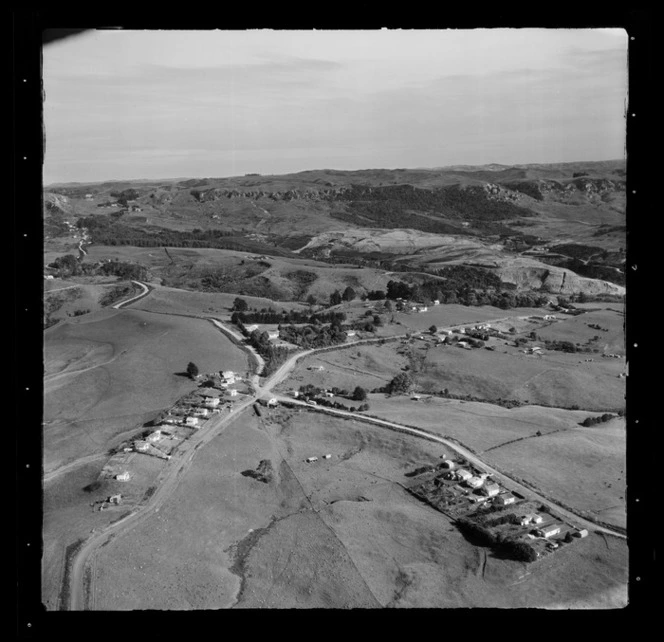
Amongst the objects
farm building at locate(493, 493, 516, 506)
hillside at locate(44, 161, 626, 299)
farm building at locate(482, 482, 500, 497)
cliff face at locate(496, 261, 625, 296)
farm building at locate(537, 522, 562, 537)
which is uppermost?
hillside at locate(44, 161, 626, 299)

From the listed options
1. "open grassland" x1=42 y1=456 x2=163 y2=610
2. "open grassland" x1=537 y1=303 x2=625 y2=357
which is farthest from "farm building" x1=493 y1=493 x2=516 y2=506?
"open grassland" x1=42 y1=456 x2=163 y2=610

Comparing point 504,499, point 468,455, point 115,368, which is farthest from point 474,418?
point 115,368

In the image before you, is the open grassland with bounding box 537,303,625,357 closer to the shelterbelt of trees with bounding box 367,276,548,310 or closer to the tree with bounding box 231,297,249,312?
the shelterbelt of trees with bounding box 367,276,548,310

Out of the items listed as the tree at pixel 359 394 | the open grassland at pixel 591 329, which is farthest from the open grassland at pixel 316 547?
the open grassland at pixel 591 329

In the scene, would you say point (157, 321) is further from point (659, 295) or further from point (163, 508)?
point (659, 295)

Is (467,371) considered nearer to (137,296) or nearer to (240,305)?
(240,305)

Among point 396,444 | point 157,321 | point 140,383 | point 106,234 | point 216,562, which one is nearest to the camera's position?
point 216,562
